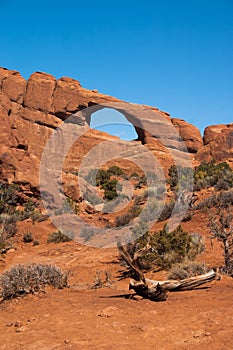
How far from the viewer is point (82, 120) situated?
46.6 meters

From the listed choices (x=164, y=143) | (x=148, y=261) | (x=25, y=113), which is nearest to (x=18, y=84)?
(x=25, y=113)

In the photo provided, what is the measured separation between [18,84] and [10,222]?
28.0 meters

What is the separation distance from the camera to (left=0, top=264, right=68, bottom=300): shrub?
633 centimetres

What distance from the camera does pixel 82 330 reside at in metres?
4.38

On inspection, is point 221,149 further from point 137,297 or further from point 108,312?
point 108,312

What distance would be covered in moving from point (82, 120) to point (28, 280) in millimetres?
41210

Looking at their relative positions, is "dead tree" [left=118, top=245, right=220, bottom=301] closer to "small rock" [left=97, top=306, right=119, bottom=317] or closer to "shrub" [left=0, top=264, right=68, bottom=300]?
"small rock" [left=97, top=306, right=119, bottom=317]

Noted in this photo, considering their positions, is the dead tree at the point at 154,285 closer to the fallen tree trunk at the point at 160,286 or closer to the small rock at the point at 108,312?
the fallen tree trunk at the point at 160,286

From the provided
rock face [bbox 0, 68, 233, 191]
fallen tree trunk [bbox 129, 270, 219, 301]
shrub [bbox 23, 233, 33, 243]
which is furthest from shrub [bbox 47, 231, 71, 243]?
rock face [bbox 0, 68, 233, 191]

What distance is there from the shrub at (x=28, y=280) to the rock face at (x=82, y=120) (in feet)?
103

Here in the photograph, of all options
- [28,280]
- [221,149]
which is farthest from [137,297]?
[221,149]

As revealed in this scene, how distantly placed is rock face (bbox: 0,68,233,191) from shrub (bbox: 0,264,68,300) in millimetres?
31251

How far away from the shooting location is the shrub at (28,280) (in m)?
6.33

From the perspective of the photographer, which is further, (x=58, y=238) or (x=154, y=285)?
(x=58, y=238)
